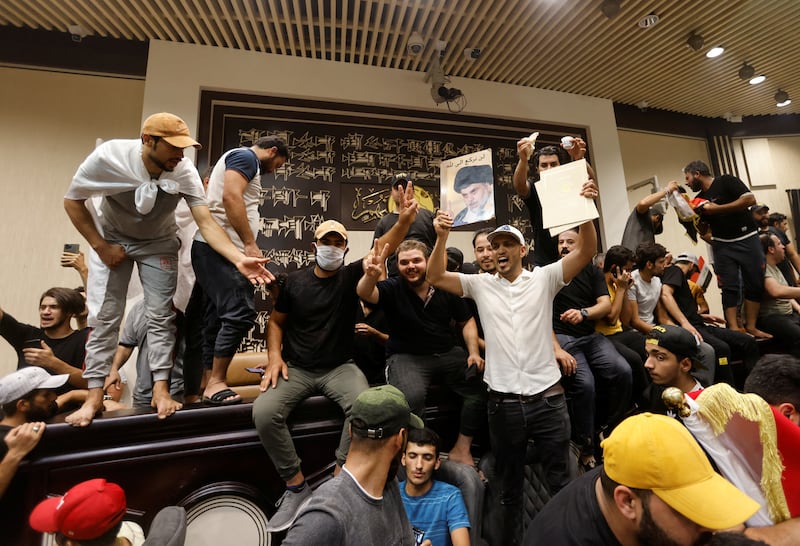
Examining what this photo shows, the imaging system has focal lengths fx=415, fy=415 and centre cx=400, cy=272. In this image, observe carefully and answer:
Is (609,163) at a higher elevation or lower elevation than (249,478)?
higher

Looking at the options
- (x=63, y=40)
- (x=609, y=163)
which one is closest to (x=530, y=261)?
(x=609, y=163)

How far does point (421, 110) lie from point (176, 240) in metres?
3.96

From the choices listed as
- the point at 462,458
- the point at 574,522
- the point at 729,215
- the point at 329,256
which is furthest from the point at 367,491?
the point at 729,215

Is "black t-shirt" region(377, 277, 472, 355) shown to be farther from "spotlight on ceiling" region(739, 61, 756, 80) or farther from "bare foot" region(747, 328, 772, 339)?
Result: "spotlight on ceiling" region(739, 61, 756, 80)

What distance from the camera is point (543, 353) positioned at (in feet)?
6.87

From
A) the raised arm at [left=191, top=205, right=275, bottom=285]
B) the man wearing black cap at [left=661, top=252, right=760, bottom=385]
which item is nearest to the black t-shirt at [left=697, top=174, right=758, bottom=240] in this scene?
the man wearing black cap at [left=661, top=252, right=760, bottom=385]

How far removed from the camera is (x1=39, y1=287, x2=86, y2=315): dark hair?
2.85 m

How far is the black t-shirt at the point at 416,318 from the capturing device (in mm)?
2578

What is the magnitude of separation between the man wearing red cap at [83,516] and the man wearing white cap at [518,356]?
169 cm

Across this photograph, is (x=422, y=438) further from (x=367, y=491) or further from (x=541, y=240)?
(x=541, y=240)

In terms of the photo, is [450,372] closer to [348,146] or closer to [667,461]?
[667,461]

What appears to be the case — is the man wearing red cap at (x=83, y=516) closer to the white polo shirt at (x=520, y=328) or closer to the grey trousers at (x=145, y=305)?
the grey trousers at (x=145, y=305)

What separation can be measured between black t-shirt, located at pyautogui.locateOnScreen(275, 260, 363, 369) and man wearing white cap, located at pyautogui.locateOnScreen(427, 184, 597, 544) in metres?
0.59

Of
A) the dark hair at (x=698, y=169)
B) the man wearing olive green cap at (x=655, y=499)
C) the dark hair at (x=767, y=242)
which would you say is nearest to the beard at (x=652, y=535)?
the man wearing olive green cap at (x=655, y=499)
